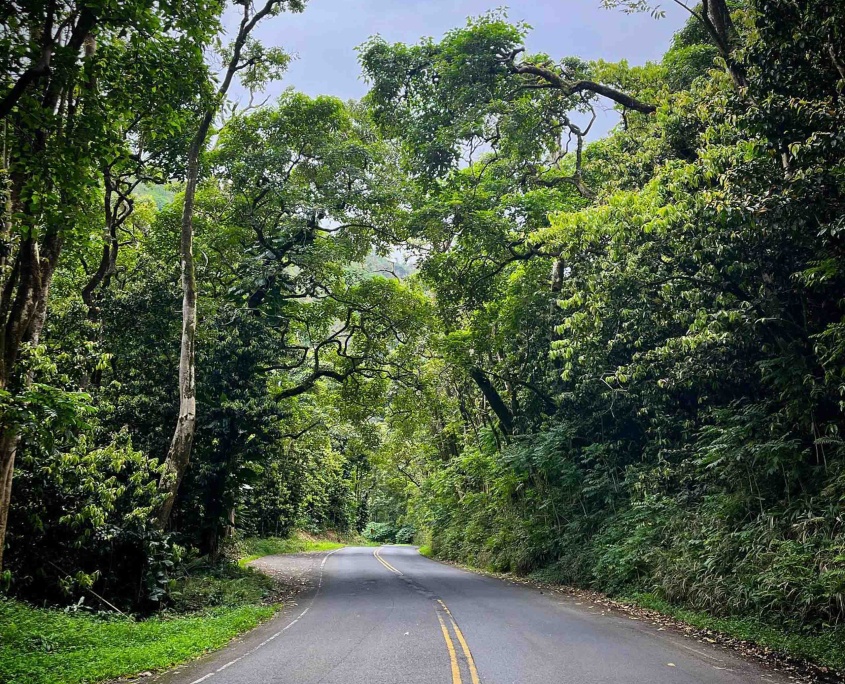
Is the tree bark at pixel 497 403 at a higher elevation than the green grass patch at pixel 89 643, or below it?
higher

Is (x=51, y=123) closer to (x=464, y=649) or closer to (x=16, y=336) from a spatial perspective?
(x=16, y=336)

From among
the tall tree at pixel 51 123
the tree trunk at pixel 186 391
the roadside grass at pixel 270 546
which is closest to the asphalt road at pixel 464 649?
the tree trunk at pixel 186 391

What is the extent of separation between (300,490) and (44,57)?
102 ft

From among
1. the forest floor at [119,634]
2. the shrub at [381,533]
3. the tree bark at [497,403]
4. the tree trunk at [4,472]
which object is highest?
the tree bark at [497,403]

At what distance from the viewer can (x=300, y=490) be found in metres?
34.8

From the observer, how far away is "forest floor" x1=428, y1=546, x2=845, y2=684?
23.6 ft

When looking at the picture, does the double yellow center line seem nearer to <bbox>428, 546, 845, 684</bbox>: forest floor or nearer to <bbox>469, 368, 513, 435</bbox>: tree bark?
<bbox>428, 546, 845, 684</bbox>: forest floor

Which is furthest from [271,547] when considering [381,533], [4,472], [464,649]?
[381,533]

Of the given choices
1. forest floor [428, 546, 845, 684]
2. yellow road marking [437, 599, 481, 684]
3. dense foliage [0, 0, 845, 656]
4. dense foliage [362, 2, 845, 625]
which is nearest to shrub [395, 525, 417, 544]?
dense foliage [0, 0, 845, 656]

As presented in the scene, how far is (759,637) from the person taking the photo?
8.47 m

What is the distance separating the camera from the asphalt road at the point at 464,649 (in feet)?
22.5

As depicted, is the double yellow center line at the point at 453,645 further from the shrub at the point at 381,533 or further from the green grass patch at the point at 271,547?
the shrub at the point at 381,533

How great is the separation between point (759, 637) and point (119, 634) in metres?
9.66

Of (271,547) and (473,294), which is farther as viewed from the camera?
(271,547)
